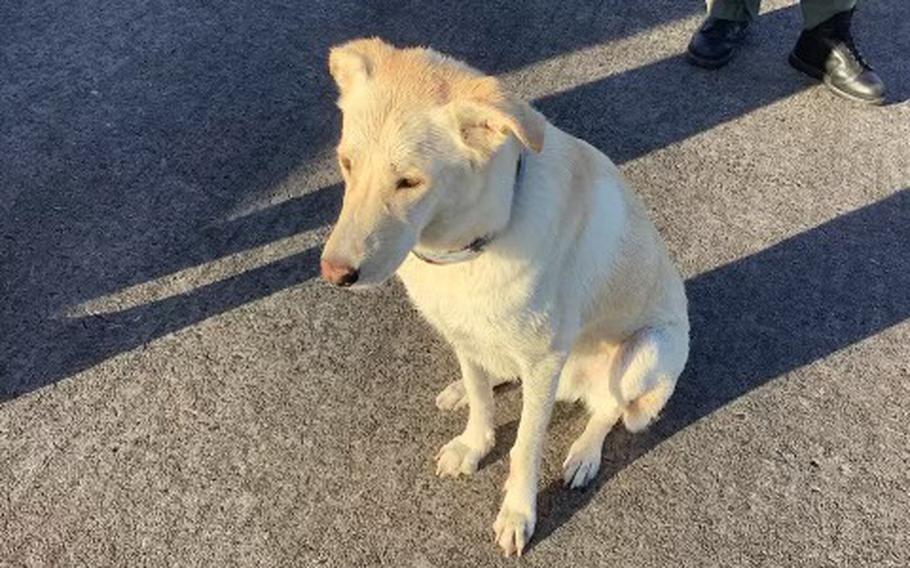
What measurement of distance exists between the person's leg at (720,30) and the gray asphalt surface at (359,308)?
10 centimetres

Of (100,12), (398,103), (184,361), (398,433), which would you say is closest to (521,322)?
(398,103)

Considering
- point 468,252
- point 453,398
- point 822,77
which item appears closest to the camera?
point 468,252

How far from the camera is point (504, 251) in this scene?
2.05 meters

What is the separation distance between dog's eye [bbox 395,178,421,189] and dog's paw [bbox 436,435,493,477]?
1123 mm

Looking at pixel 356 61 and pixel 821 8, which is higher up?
pixel 356 61

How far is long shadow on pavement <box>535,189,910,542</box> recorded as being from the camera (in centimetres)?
288

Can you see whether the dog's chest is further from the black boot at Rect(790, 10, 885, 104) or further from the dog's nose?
the black boot at Rect(790, 10, 885, 104)

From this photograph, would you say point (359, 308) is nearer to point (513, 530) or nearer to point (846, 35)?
point (513, 530)

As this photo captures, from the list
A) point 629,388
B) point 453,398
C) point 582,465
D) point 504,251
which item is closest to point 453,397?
point 453,398

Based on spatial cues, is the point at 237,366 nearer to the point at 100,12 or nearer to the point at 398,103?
the point at 398,103

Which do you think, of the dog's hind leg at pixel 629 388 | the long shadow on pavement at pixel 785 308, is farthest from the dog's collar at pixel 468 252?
the long shadow on pavement at pixel 785 308

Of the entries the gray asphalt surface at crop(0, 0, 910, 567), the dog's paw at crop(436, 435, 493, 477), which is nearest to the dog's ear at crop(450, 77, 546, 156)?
the dog's paw at crop(436, 435, 493, 477)

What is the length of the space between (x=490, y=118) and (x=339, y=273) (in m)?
0.44

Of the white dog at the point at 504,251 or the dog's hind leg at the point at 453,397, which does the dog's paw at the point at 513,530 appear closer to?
the white dog at the point at 504,251
